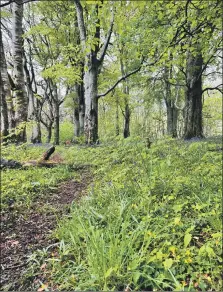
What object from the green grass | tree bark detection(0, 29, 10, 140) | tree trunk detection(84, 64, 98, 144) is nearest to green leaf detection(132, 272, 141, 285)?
the green grass

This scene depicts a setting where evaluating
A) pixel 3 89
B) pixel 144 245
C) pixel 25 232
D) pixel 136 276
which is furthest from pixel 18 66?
pixel 136 276

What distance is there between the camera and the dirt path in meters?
1.76

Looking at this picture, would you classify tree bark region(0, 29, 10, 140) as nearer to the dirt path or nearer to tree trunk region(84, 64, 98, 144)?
tree trunk region(84, 64, 98, 144)

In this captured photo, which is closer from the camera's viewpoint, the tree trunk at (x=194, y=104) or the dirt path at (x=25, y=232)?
the dirt path at (x=25, y=232)

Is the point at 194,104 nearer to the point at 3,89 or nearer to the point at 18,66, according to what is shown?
the point at 18,66

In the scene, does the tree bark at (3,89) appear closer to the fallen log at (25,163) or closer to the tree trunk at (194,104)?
the fallen log at (25,163)

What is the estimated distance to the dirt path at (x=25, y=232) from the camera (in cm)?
176

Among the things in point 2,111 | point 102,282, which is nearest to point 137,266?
point 102,282

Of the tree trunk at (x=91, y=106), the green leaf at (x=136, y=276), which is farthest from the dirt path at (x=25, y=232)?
the tree trunk at (x=91, y=106)

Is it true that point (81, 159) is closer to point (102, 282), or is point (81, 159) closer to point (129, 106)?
point (102, 282)

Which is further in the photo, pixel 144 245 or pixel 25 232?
pixel 25 232

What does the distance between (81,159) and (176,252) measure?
4.10m

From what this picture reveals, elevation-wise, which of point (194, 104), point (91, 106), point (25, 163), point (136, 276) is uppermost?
point (194, 104)

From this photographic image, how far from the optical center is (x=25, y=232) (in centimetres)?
243
